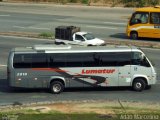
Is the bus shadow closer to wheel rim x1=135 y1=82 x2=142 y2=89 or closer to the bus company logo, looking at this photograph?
wheel rim x1=135 y1=82 x2=142 y2=89

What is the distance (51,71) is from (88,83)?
2.13m

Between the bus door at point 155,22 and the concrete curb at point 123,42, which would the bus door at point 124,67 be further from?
the bus door at point 155,22

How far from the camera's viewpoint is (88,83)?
94.2ft

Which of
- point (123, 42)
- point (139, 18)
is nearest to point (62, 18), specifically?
point (139, 18)

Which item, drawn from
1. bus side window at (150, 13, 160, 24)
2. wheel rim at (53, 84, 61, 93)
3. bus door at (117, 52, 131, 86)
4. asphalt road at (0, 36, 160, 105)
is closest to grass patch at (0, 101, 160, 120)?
asphalt road at (0, 36, 160, 105)

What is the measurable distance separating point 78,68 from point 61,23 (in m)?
22.9

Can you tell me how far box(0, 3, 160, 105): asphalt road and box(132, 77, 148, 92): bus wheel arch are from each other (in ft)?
1.04

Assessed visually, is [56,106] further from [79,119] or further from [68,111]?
[79,119]

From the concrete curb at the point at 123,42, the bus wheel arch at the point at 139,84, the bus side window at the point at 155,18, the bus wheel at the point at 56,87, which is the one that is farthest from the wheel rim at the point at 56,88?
the bus side window at the point at 155,18

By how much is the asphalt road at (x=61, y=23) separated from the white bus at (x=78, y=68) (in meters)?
0.54

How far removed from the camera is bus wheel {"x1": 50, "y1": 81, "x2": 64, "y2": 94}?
28.4 metres

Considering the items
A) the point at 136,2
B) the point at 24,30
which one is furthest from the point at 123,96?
the point at 136,2

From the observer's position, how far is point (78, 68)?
28.6 meters

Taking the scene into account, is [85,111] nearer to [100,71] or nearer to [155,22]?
[100,71]
